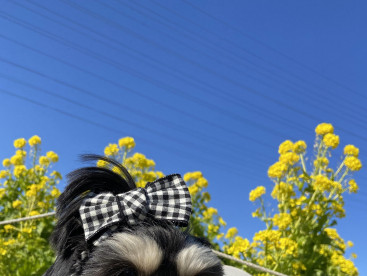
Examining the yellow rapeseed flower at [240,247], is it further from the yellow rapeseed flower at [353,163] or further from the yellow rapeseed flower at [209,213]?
the yellow rapeseed flower at [209,213]

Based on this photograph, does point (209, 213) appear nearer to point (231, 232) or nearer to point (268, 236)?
point (231, 232)

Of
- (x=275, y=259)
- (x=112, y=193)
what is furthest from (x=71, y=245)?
(x=275, y=259)

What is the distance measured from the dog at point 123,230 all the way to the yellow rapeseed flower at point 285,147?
3224 mm

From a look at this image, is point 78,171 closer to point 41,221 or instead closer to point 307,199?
point 307,199

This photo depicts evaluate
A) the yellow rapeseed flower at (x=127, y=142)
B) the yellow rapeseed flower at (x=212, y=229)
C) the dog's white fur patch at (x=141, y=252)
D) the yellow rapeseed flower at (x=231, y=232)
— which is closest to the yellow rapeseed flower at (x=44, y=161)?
the yellow rapeseed flower at (x=127, y=142)

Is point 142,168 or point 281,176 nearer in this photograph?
point 281,176

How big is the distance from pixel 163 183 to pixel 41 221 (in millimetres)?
4240

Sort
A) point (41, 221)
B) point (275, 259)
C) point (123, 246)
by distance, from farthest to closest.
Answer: point (41, 221), point (275, 259), point (123, 246)

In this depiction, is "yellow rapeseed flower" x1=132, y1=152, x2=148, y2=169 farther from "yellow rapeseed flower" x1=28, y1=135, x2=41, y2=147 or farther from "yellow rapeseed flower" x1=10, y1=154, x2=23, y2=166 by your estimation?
"yellow rapeseed flower" x1=10, y1=154, x2=23, y2=166

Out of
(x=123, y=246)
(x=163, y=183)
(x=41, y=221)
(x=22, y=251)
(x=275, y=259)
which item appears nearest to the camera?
(x=123, y=246)

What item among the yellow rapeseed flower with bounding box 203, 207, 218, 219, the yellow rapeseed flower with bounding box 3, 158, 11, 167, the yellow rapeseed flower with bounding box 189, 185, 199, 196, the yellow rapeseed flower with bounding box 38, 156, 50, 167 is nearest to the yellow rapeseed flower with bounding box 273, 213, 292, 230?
the yellow rapeseed flower with bounding box 189, 185, 199, 196

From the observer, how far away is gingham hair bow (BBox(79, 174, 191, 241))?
157 cm

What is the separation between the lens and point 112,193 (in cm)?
179

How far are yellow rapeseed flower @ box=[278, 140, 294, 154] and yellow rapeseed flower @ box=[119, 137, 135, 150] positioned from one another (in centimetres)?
204
